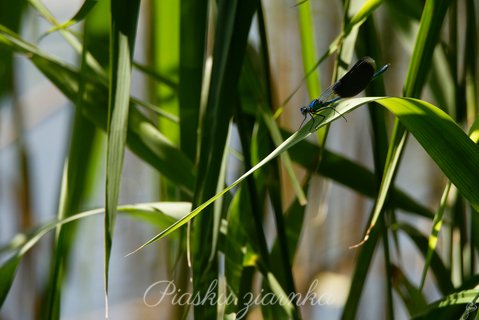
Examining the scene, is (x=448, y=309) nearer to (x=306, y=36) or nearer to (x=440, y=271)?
(x=440, y=271)

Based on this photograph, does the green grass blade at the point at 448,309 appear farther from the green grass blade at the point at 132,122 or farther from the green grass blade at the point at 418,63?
the green grass blade at the point at 132,122

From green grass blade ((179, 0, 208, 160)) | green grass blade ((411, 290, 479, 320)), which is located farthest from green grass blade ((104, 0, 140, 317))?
green grass blade ((411, 290, 479, 320))

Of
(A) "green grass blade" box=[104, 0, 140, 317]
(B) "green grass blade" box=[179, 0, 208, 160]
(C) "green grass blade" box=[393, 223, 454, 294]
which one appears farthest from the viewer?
(C) "green grass blade" box=[393, 223, 454, 294]

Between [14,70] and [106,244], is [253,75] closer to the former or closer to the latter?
[106,244]

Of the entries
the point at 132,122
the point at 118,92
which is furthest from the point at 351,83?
the point at 132,122

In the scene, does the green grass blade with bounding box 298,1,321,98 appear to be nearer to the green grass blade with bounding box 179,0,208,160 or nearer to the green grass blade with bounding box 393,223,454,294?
the green grass blade with bounding box 179,0,208,160

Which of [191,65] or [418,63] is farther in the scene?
[191,65]

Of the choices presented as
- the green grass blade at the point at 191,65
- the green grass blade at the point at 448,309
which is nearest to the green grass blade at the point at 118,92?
the green grass blade at the point at 191,65
